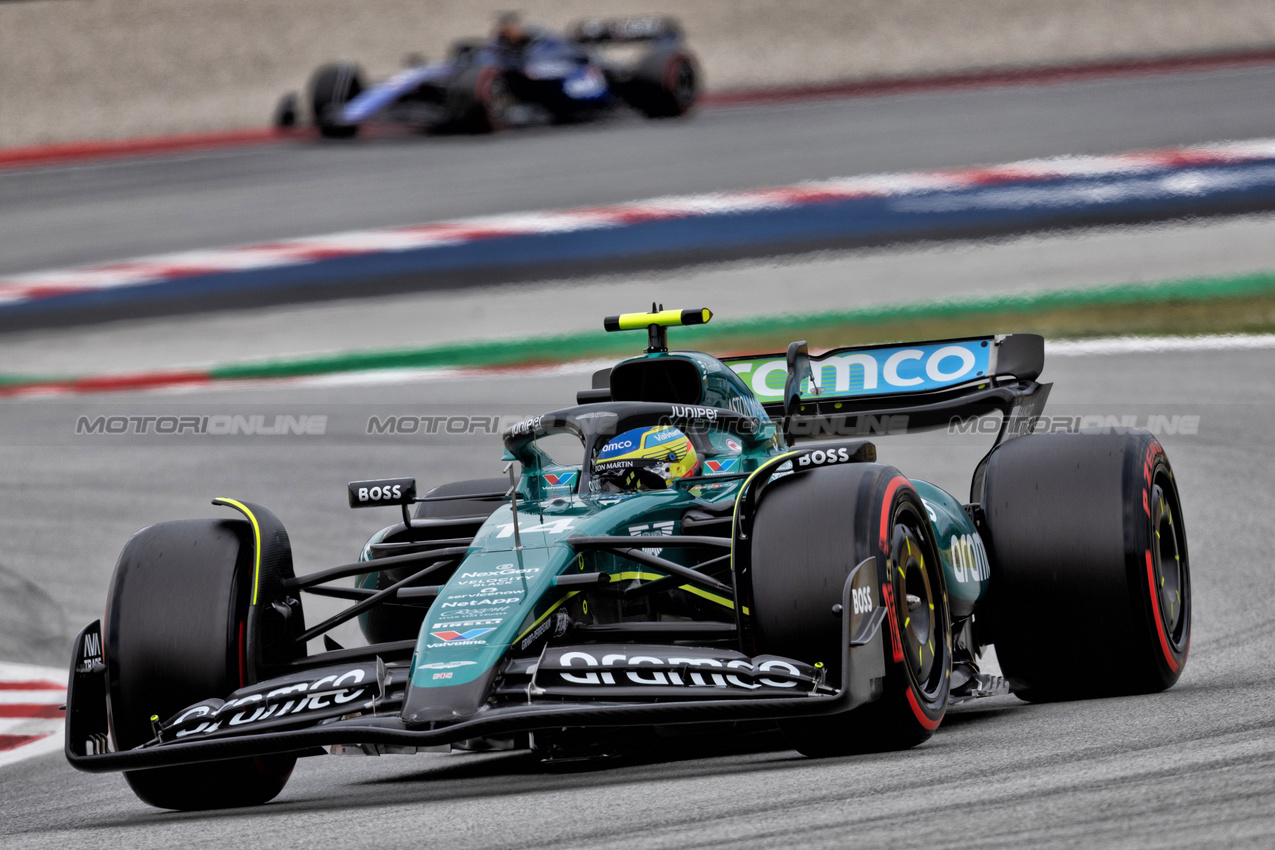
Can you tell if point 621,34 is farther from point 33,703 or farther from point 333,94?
point 33,703

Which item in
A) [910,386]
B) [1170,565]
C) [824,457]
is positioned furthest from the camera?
[910,386]

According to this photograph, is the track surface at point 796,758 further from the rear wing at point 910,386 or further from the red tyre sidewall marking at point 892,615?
the rear wing at point 910,386

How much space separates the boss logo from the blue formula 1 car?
16.5m

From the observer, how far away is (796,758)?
609 centimetres

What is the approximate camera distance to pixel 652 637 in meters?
6.29

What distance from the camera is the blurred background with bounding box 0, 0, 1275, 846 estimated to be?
568 cm

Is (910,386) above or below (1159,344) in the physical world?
above

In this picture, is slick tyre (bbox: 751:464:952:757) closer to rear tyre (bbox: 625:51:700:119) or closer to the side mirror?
the side mirror

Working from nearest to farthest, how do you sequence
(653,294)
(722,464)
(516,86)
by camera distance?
(722,464)
(653,294)
(516,86)

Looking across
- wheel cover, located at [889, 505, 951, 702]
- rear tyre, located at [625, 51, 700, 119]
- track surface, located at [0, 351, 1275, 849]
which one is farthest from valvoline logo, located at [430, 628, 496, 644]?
rear tyre, located at [625, 51, 700, 119]

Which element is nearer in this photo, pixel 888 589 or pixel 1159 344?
pixel 888 589

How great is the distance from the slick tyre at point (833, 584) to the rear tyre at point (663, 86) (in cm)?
1715
